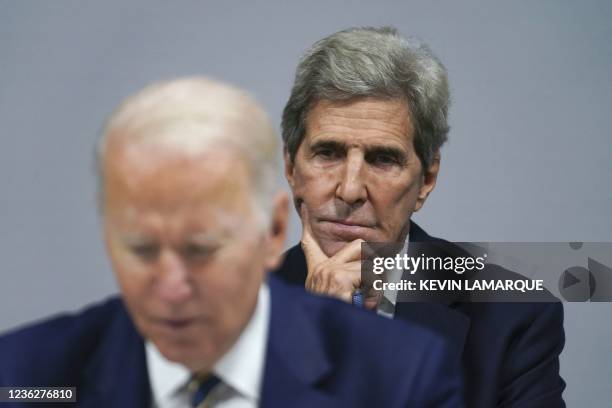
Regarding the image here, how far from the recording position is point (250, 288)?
1107 millimetres

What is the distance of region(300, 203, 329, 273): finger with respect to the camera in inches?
81.0

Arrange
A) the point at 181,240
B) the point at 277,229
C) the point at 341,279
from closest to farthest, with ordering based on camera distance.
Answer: the point at 181,240
the point at 277,229
the point at 341,279

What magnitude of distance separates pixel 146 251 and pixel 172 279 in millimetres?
Result: 39

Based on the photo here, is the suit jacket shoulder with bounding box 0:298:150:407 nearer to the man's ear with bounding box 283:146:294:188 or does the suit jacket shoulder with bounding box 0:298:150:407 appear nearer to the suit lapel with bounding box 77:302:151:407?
the suit lapel with bounding box 77:302:151:407

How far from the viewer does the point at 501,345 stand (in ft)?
7.00

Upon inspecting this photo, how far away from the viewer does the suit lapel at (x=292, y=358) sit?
119 cm

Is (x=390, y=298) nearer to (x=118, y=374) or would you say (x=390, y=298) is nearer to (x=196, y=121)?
(x=118, y=374)

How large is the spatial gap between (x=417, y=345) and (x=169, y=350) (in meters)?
0.37

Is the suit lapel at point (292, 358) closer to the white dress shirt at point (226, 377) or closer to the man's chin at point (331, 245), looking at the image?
the white dress shirt at point (226, 377)

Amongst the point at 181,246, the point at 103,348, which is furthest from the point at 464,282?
the point at 181,246

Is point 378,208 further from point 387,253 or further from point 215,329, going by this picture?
point 215,329

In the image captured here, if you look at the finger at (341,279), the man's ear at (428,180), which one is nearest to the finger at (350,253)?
the finger at (341,279)

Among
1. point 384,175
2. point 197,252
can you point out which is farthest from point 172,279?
point 384,175

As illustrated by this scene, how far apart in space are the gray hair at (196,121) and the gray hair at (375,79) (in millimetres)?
1031
